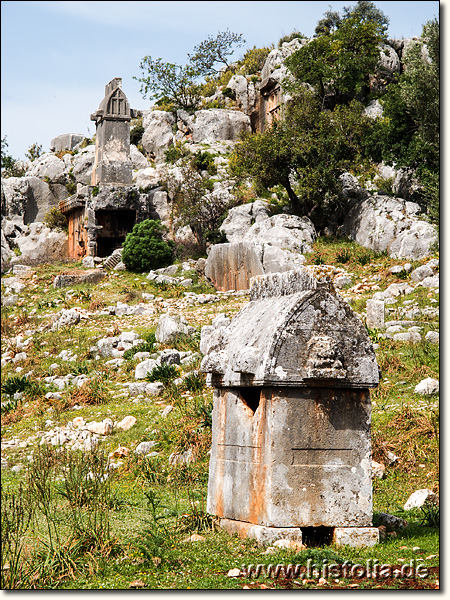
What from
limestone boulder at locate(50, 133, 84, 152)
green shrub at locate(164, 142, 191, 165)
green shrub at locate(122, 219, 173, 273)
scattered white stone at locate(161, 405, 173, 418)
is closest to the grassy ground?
scattered white stone at locate(161, 405, 173, 418)

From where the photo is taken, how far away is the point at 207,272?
24.5m

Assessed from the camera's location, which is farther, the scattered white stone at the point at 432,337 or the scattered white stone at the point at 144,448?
the scattered white stone at the point at 432,337

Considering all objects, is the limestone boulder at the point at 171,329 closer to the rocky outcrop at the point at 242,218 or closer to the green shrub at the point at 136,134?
the rocky outcrop at the point at 242,218

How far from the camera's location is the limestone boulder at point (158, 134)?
3978cm

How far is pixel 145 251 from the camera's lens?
26984 millimetres

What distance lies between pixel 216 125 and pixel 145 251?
13926 mm

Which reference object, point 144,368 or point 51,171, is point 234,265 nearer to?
point 144,368

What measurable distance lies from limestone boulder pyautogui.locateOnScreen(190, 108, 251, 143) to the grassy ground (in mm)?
16661

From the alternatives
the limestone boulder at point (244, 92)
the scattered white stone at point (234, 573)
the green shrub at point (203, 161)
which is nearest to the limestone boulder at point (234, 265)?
the green shrub at point (203, 161)

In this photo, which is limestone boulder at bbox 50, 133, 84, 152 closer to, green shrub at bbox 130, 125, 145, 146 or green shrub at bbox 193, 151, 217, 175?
green shrub at bbox 130, 125, 145, 146

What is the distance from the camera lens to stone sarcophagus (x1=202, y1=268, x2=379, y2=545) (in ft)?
19.0

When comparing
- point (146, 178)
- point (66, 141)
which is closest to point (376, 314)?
point (146, 178)

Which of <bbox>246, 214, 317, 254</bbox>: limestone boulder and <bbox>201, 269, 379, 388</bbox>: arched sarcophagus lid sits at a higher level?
<bbox>246, 214, 317, 254</bbox>: limestone boulder

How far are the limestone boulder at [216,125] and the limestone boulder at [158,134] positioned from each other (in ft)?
6.17
